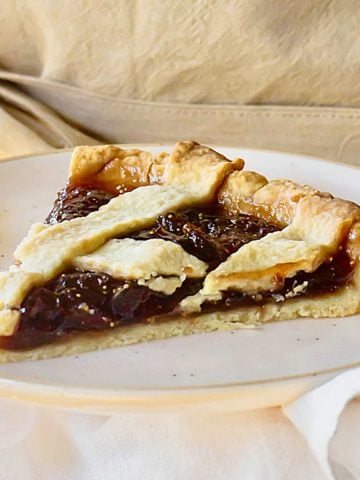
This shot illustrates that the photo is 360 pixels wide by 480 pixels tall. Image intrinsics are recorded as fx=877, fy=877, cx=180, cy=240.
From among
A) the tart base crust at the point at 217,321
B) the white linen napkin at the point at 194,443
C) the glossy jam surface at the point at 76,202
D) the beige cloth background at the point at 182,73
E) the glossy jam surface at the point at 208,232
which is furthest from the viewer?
the beige cloth background at the point at 182,73

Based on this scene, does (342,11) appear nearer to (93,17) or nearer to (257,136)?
(257,136)

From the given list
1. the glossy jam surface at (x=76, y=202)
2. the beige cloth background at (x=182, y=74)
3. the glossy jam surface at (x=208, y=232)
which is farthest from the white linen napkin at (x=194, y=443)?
the beige cloth background at (x=182, y=74)

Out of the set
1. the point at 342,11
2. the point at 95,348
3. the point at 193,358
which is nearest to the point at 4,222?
the point at 95,348

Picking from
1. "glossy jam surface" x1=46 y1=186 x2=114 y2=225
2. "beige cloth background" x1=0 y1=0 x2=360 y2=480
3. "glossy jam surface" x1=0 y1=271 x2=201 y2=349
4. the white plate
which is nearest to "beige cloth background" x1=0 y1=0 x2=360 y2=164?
"beige cloth background" x1=0 y1=0 x2=360 y2=480

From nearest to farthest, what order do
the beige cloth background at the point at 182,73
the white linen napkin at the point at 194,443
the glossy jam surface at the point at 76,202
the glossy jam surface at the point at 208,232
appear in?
1. the white linen napkin at the point at 194,443
2. the glossy jam surface at the point at 208,232
3. the glossy jam surface at the point at 76,202
4. the beige cloth background at the point at 182,73

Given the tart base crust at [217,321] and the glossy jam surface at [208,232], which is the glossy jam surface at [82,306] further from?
the glossy jam surface at [208,232]

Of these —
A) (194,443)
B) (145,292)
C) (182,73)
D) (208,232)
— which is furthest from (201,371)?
(182,73)
